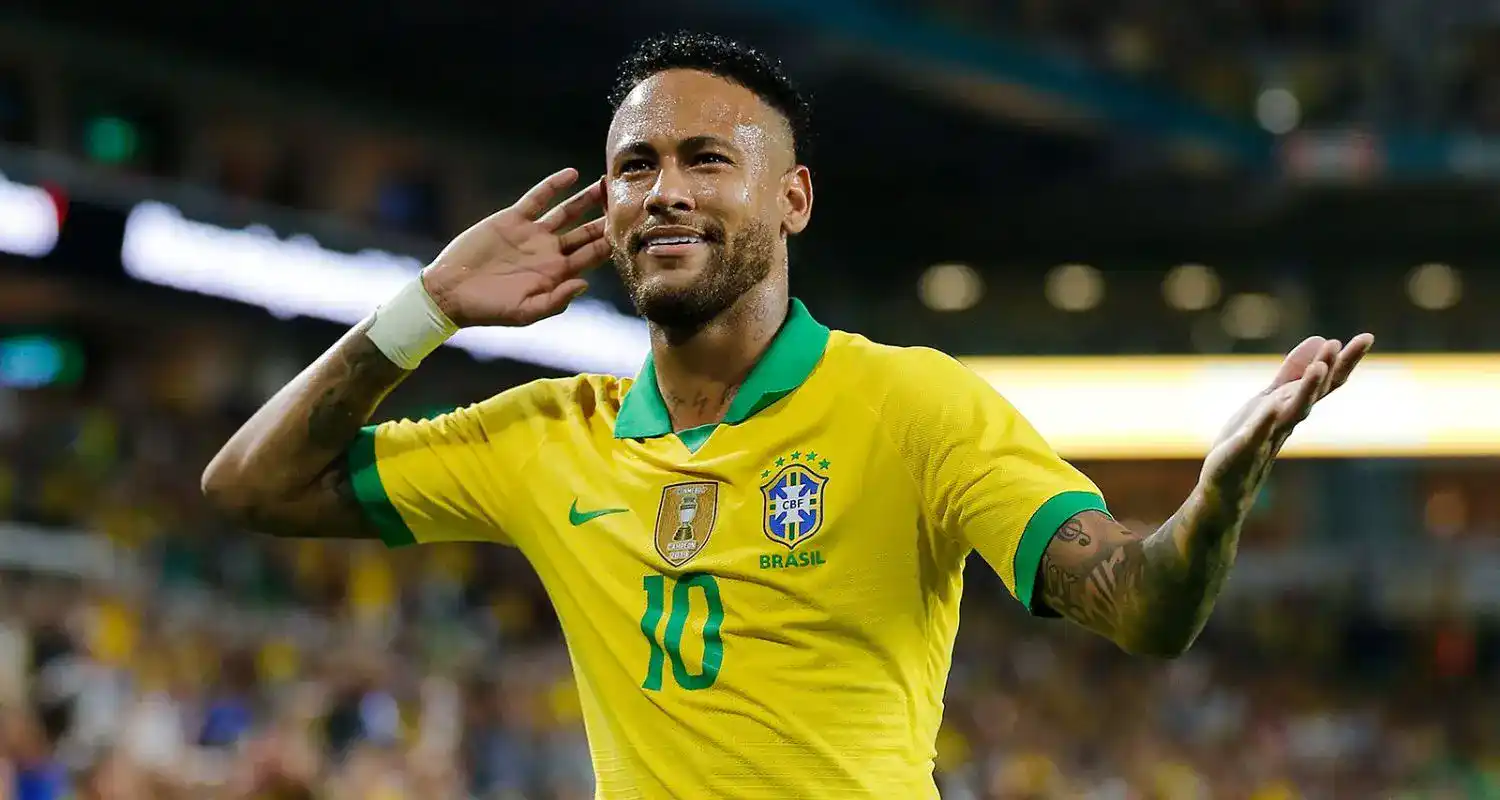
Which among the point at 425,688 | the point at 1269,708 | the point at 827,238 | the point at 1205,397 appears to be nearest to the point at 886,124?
the point at 827,238

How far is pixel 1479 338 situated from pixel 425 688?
1772 centimetres

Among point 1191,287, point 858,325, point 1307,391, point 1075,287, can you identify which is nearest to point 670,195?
point 1307,391

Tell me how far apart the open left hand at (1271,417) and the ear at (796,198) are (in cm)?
101

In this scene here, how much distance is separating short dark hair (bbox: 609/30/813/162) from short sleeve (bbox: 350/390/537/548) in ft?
2.07

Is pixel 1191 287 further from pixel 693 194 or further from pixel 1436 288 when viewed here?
pixel 693 194

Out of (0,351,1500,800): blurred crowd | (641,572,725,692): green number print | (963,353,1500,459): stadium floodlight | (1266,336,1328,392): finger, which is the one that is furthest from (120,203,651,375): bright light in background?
(1266,336,1328,392): finger

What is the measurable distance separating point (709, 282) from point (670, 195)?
0.16m

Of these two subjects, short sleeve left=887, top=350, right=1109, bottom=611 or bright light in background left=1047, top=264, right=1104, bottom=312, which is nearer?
short sleeve left=887, top=350, right=1109, bottom=611

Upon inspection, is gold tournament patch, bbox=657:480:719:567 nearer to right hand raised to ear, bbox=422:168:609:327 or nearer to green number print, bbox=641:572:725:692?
green number print, bbox=641:572:725:692

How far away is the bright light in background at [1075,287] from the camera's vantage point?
25.1 m

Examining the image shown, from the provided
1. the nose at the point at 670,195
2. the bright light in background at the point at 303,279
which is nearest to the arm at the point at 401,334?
the nose at the point at 670,195

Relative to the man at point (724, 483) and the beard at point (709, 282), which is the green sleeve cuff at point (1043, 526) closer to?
the man at point (724, 483)

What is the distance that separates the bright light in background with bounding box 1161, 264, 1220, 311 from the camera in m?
24.9

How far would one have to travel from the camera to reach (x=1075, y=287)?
25188mm
